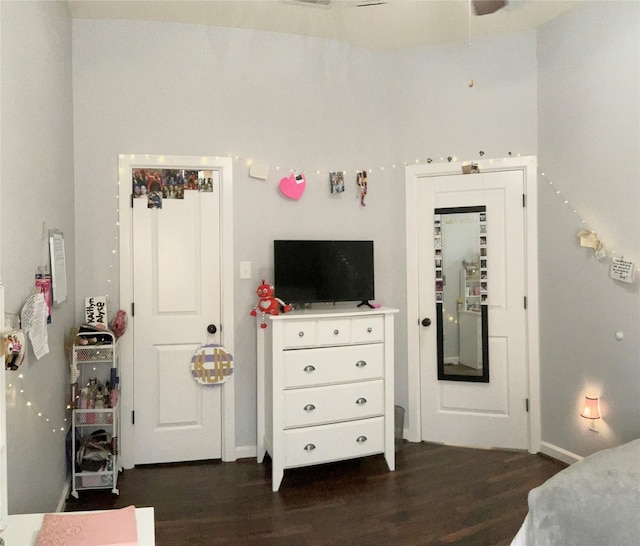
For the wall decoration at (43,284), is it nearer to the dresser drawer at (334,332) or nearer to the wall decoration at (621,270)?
the dresser drawer at (334,332)

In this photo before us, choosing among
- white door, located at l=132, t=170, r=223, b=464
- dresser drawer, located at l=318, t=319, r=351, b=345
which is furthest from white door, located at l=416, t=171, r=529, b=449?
white door, located at l=132, t=170, r=223, b=464

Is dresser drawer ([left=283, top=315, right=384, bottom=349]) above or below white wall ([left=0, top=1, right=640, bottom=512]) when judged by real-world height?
below

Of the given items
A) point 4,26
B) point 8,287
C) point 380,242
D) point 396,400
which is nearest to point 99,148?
point 4,26

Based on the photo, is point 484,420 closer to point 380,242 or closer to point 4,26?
point 380,242

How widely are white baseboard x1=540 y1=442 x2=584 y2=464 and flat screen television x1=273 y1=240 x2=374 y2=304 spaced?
63.7 inches

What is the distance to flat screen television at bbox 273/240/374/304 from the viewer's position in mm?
3152

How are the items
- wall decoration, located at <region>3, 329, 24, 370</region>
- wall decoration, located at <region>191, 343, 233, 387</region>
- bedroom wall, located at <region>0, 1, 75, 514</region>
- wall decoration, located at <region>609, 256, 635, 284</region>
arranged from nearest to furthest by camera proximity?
wall decoration, located at <region>3, 329, 24, 370</region> → bedroom wall, located at <region>0, 1, 75, 514</region> → wall decoration, located at <region>609, 256, 635, 284</region> → wall decoration, located at <region>191, 343, 233, 387</region>

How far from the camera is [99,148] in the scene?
310cm

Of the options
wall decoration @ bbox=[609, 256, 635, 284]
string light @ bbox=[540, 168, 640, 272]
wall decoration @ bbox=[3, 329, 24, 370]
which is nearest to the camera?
wall decoration @ bbox=[3, 329, 24, 370]

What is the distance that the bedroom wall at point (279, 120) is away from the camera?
10.2 feet

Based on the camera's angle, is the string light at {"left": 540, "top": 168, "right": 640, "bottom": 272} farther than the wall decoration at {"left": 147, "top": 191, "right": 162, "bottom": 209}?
No

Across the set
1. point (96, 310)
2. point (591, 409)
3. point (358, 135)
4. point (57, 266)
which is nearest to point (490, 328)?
point (591, 409)

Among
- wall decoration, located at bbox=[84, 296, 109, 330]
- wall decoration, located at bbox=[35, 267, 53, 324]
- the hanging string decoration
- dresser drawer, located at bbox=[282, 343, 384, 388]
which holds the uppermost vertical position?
the hanging string decoration

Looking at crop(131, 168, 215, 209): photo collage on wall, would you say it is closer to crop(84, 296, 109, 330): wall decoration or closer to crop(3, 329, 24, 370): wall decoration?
crop(84, 296, 109, 330): wall decoration
